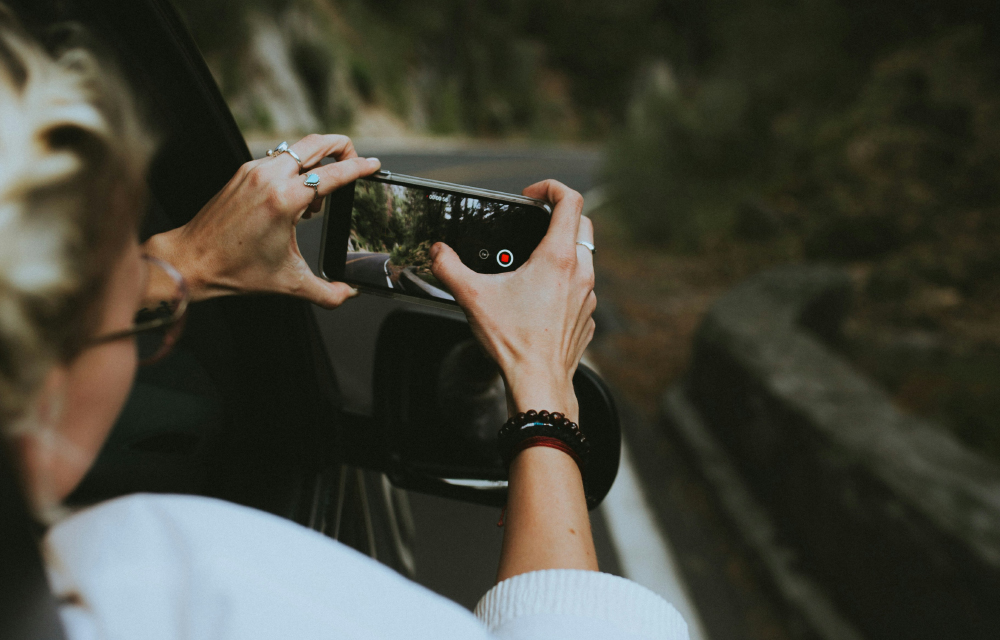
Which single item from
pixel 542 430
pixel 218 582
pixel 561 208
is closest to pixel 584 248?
pixel 561 208

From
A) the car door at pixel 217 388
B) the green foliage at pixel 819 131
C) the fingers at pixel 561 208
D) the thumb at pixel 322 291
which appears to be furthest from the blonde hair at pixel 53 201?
the green foliage at pixel 819 131

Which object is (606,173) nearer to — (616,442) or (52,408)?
(616,442)

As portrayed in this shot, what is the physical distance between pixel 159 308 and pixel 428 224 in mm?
462

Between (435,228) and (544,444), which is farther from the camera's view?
(435,228)

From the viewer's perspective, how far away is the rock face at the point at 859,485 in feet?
6.63

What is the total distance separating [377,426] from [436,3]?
126 feet

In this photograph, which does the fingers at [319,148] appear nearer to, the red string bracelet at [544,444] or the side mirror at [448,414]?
the side mirror at [448,414]

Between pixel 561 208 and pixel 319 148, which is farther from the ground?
pixel 319 148

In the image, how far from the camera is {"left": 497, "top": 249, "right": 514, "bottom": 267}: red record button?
3.47 feet

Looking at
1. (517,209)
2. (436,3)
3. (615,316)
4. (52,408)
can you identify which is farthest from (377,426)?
(436,3)

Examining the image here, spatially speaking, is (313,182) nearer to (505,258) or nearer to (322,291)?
(322,291)

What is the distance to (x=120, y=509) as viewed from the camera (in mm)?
544

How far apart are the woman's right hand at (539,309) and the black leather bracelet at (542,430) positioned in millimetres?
23

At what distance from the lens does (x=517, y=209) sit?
1069 mm
